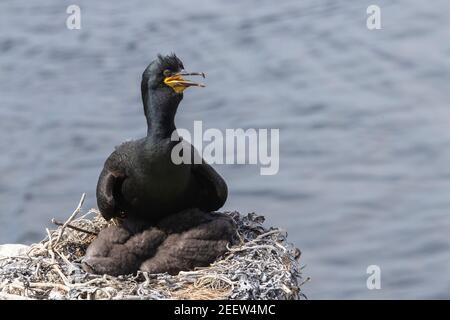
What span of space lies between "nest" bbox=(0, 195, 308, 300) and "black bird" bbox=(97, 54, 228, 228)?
0.44 m

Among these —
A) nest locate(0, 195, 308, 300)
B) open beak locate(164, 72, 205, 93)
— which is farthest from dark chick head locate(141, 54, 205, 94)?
nest locate(0, 195, 308, 300)

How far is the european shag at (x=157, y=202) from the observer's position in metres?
7.50

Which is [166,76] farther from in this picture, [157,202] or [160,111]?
[157,202]

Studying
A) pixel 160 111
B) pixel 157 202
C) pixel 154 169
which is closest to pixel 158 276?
pixel 157 202

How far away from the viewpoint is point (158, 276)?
745cm

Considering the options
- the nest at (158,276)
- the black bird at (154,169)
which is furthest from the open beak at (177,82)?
the nest at (158,276)

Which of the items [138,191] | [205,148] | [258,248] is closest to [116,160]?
[138,191]

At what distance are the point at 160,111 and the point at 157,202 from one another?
686 mm

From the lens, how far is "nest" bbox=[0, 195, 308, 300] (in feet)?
23.6

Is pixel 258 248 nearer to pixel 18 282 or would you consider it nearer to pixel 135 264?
pixel 135 264

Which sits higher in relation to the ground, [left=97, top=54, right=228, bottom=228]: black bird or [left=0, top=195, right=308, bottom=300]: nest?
[left=97, top=54, right=228, bottom=228]: black bird

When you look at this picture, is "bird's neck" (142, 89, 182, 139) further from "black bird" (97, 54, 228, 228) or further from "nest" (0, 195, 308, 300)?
Answer: "nest" (0, 195, 308, 300)

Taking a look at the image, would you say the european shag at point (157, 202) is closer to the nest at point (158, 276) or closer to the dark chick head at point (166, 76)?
the dark chick head at point (166, 76)
